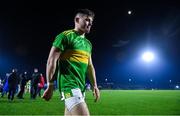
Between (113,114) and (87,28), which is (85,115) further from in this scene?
(113,114)

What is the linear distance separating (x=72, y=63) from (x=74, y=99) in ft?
1.83

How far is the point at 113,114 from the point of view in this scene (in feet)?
44.5

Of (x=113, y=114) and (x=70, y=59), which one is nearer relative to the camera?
(x=70, y=59)

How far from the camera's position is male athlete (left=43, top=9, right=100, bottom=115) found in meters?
5.05

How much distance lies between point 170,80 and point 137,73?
973cm

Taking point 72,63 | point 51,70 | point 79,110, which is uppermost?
point 72,63

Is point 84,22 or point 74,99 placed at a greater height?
point 84,22

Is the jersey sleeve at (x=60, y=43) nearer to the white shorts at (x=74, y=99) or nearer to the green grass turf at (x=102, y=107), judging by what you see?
the white shorts at (x=74, y=99)

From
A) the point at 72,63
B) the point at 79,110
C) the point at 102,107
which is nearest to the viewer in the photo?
the point at 79,110

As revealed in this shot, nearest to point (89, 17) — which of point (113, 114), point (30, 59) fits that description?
point (113, 114)

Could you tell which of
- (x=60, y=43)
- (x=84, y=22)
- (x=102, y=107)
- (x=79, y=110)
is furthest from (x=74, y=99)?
(x=102, y=107)

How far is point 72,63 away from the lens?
5297mm

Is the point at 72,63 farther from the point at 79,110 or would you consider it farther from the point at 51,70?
the point at 79,110

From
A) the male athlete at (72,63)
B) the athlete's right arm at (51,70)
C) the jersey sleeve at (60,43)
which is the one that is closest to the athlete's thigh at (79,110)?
the male athlete at (72,63)
